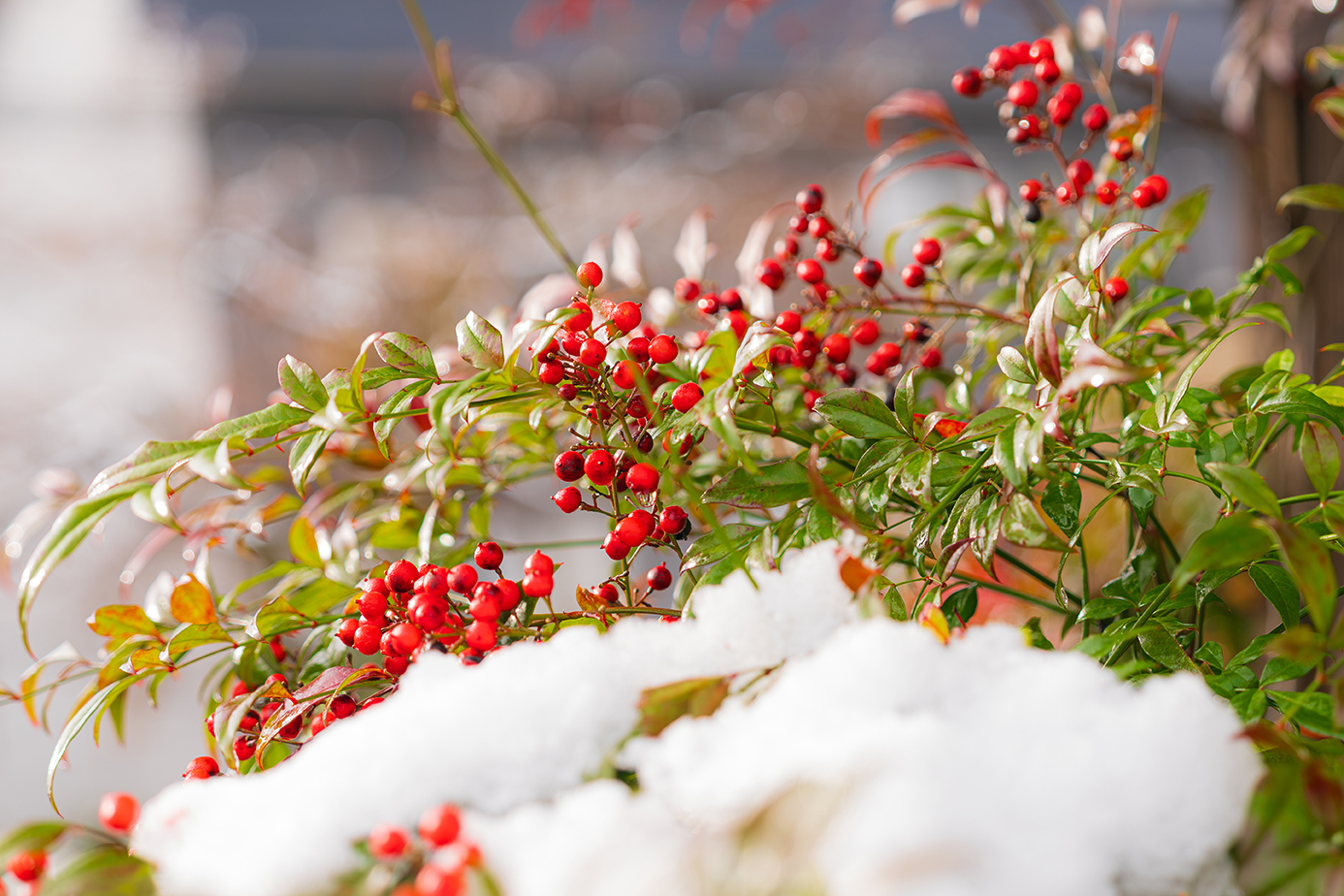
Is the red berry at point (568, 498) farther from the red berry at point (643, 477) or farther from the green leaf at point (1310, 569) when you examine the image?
the green leaf at point (1310, 569)

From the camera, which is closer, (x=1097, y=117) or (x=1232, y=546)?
(x=1232, y=546)

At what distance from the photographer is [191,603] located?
1.19 feet

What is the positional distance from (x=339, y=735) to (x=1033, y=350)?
0.83 feet

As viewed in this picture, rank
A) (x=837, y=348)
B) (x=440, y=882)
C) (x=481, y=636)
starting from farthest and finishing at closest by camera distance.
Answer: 1. (x=837, y=348)
2. (x=481, y=636)
3. (x=440, y=882)

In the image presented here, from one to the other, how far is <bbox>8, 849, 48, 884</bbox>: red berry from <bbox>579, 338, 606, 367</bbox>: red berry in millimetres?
223

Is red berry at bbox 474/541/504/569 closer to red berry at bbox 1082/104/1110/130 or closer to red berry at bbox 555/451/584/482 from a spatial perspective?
red berry at bbox 555/451/584/482

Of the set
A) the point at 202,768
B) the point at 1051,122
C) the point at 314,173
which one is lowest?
the point at 202,768

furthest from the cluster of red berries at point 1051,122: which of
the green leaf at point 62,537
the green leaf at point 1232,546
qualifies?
the green leaf at point 62,537

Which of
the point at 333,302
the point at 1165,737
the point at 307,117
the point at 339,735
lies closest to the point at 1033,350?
the point at 1165,737

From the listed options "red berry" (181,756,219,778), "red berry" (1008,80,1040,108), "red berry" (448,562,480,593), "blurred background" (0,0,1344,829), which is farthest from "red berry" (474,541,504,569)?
"blurred background" (0,0,1344,829)

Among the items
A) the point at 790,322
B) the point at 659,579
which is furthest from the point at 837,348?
the point at 659,579

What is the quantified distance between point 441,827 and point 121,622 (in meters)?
0.22

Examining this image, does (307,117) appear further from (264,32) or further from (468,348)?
(468,348)

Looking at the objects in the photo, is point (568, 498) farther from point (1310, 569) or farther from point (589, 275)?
point (1310, 569)
